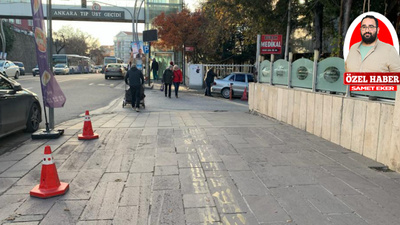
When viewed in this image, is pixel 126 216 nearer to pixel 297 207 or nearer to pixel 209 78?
pixel 297 207

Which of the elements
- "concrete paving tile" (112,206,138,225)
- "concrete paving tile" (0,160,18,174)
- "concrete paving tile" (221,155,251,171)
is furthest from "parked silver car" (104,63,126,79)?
"concrete paving tile" (112,206,138,225)

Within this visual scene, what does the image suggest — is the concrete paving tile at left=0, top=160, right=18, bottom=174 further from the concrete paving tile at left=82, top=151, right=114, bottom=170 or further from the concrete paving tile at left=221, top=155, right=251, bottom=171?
the concrete paving tile at left=221, top=155, right=251, bottom=171

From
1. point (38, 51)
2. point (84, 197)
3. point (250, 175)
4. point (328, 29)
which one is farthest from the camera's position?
point (328, 29)

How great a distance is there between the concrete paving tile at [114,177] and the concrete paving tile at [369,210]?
2889mm

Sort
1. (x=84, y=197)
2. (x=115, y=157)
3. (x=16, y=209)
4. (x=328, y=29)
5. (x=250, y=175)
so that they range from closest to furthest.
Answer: (x=16, y=209) < (x=84, y=197) < (x=250, y=175) < (x=115, y=157) < (x=328, y=29)

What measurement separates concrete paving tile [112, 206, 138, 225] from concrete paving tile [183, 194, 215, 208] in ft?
1.91

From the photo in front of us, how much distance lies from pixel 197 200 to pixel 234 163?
1520mm

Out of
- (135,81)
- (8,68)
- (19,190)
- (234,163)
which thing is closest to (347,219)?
(234,163)

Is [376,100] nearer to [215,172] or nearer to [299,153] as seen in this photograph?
[299,153]

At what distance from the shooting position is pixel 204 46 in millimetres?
26547

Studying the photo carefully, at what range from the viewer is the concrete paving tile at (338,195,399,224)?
342 centimetres

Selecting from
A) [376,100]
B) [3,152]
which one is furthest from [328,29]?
[3,152]

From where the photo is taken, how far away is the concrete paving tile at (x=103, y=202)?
11.6ft

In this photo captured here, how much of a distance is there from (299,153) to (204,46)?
2156cm
